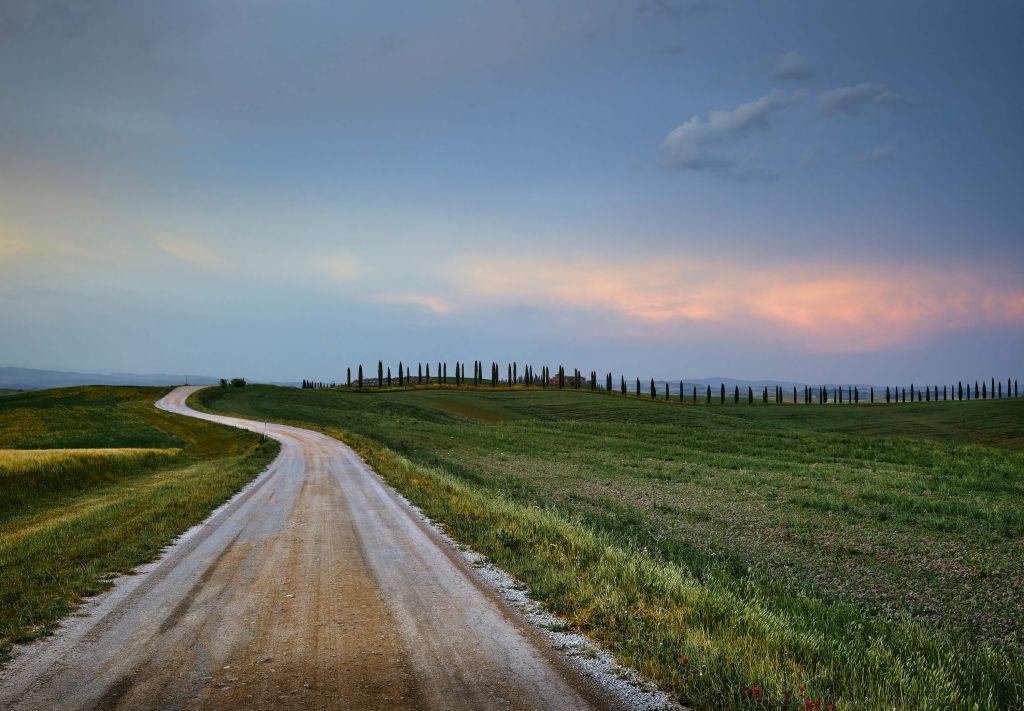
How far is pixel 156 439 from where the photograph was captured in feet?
155

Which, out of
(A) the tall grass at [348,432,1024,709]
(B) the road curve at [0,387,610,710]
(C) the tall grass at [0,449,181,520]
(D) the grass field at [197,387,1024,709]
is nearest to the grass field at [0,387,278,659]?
(C) the tall grass at [0,449,181,520]

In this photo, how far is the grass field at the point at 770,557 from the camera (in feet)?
21.8

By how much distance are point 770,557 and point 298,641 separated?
34.5ft

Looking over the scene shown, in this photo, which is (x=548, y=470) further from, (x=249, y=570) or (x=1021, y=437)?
(x=1021, y=437)

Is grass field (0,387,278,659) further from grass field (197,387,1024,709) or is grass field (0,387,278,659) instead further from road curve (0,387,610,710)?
grass field (197,387,1024,709)

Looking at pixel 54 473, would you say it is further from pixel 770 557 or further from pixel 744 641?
pixel 744 641

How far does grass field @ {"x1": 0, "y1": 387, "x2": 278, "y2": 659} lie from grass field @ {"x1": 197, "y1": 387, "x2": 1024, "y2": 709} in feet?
22.5

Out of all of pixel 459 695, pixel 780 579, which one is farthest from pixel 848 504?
pixel 459 695

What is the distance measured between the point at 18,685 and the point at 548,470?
2444 cm

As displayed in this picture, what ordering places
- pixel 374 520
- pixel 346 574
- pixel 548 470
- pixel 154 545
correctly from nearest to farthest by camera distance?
pixel 346 574
pixel 154 545
pixel 374 520
pixel 548 470

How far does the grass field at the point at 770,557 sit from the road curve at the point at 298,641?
1254 millimetres

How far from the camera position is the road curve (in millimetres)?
6125

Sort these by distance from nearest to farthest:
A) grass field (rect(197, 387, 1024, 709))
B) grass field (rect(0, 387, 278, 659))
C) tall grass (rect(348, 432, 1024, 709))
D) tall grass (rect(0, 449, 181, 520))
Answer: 1. tall grass (rect(348, 432, 1024, 709))
2. grass field (rect(197, 387, 1024, 709))
3. grass field (rect(0, 387, 278, 659))
4. tall grass (rect(0, 449, 181, 520))

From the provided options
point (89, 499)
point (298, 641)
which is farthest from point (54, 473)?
point (298, 641)
